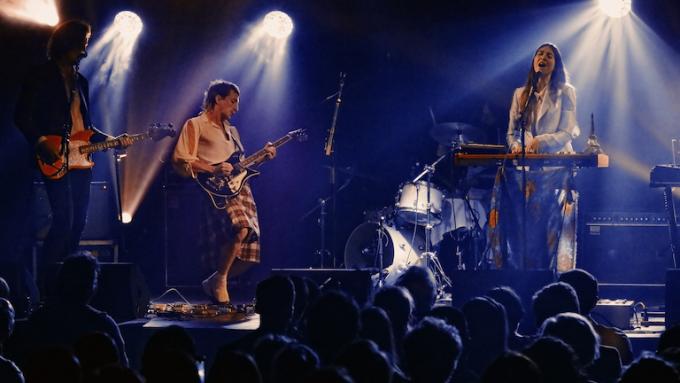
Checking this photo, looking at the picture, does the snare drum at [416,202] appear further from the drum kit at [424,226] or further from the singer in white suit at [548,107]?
the singer in white suit at [548,107]

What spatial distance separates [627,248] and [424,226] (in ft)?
8.84

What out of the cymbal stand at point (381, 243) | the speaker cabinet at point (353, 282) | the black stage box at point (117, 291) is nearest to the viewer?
the speaker cabinet at point (353, 282)

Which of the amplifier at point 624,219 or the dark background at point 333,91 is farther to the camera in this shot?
the dark background at point 333,91

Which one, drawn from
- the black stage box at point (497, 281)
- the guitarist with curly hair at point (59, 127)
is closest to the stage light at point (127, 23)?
the guitarist with curly hair at point (59, 127)

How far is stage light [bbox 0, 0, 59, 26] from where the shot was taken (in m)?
9.96

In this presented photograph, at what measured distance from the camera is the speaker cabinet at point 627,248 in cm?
964

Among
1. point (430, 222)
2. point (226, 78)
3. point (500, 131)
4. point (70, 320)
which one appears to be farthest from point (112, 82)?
point (70, 320)

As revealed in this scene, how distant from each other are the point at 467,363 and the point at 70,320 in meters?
2.20

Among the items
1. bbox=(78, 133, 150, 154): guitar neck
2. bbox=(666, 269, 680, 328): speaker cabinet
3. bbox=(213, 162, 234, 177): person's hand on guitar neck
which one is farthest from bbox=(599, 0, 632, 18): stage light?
bbox=(78, 133, 150, 154): guitar neck

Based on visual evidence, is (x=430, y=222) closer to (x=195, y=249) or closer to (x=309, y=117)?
(x=309, y=117)

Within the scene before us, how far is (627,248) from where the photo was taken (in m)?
9.71

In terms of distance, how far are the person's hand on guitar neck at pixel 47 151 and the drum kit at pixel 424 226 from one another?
446 cm

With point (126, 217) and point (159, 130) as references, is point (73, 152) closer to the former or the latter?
point (159, 130)

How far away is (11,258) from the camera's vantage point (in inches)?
393
